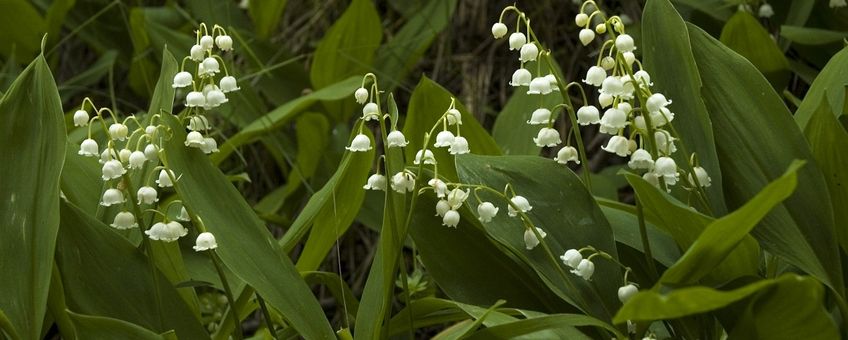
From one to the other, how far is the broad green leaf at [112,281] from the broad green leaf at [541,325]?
17.6 inches

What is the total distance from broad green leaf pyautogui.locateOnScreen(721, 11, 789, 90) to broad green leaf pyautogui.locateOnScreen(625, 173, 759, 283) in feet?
2.91

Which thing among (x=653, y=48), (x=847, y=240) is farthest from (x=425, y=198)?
(x=847, y=240)

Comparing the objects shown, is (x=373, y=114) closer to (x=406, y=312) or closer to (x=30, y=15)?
(x=406, y=312)

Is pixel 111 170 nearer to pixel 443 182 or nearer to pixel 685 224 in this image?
pixel 443 182

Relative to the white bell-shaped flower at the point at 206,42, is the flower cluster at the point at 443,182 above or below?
below

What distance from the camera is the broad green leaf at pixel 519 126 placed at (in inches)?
86.4

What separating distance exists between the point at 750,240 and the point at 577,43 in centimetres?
189

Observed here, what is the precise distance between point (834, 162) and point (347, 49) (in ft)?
5.41

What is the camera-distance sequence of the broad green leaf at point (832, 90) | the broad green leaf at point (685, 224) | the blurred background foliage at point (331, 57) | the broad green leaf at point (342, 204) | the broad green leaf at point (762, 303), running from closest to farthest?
the broad green leaf at point (762, 303) < the broad green leaf at point (685, 224) < the broad green leaf at point (832, 90) < the broad green leaf at point (342, 204) < the blurred background foliage at point (331, 57)

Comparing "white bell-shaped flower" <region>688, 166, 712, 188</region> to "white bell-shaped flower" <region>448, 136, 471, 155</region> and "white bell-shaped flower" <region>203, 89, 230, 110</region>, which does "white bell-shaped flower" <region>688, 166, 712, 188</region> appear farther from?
"white bell-shaped flower" <region>203, 89, 230, 110</region>

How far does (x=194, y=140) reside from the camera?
1523mm

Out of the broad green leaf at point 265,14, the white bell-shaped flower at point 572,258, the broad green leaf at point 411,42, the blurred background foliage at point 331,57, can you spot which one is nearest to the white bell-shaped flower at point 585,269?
the white bell-shaped flower at point 572,258

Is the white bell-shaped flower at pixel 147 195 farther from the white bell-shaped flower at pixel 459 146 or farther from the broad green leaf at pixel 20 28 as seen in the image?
the broad green leaf at pixel 20 28

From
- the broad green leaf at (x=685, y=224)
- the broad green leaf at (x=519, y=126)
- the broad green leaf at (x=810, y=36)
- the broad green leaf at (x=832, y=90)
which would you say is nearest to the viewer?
the broad green leaf at (x=685, y=224)
